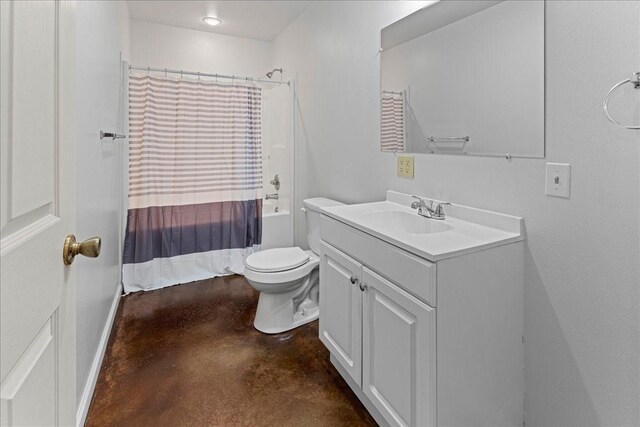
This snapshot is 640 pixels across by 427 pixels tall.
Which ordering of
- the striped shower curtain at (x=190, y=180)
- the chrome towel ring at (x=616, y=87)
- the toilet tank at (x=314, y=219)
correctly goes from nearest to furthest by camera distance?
the chrome towel ring at (x=616, y=87) < the toilet tank at (x=314, y=219) < the striped shower curtain at (x=190, y=180)

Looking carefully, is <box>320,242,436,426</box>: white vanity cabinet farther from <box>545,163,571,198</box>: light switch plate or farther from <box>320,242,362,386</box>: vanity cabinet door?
<box>545,163,571,198</box>: light switch plate

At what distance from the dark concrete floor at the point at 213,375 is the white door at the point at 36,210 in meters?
1.06

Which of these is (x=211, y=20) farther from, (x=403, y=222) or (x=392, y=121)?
(x=403, y=222)

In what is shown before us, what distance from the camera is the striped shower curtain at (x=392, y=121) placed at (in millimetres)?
2066

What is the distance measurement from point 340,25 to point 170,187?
1.90 metres

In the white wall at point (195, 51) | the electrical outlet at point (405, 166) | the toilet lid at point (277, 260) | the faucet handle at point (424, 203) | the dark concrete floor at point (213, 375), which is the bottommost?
the dark concrete floor at point (213, 375)

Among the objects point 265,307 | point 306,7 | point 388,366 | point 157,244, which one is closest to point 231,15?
point 306,7

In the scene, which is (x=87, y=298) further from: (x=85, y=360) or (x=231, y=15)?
(x=231, y=15)

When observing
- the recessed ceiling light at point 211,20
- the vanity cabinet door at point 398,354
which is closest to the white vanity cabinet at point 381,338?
the vanity cabinet door at point 398,354

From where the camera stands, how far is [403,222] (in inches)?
73.9

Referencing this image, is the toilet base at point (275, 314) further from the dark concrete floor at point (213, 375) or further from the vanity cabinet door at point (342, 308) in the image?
the vanity cabinet door at point (342, 308)

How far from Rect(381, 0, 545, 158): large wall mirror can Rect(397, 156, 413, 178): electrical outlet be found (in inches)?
2.1

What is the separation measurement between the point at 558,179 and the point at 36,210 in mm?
1487

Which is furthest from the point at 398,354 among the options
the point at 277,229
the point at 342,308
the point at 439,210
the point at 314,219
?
the point at 277,229
